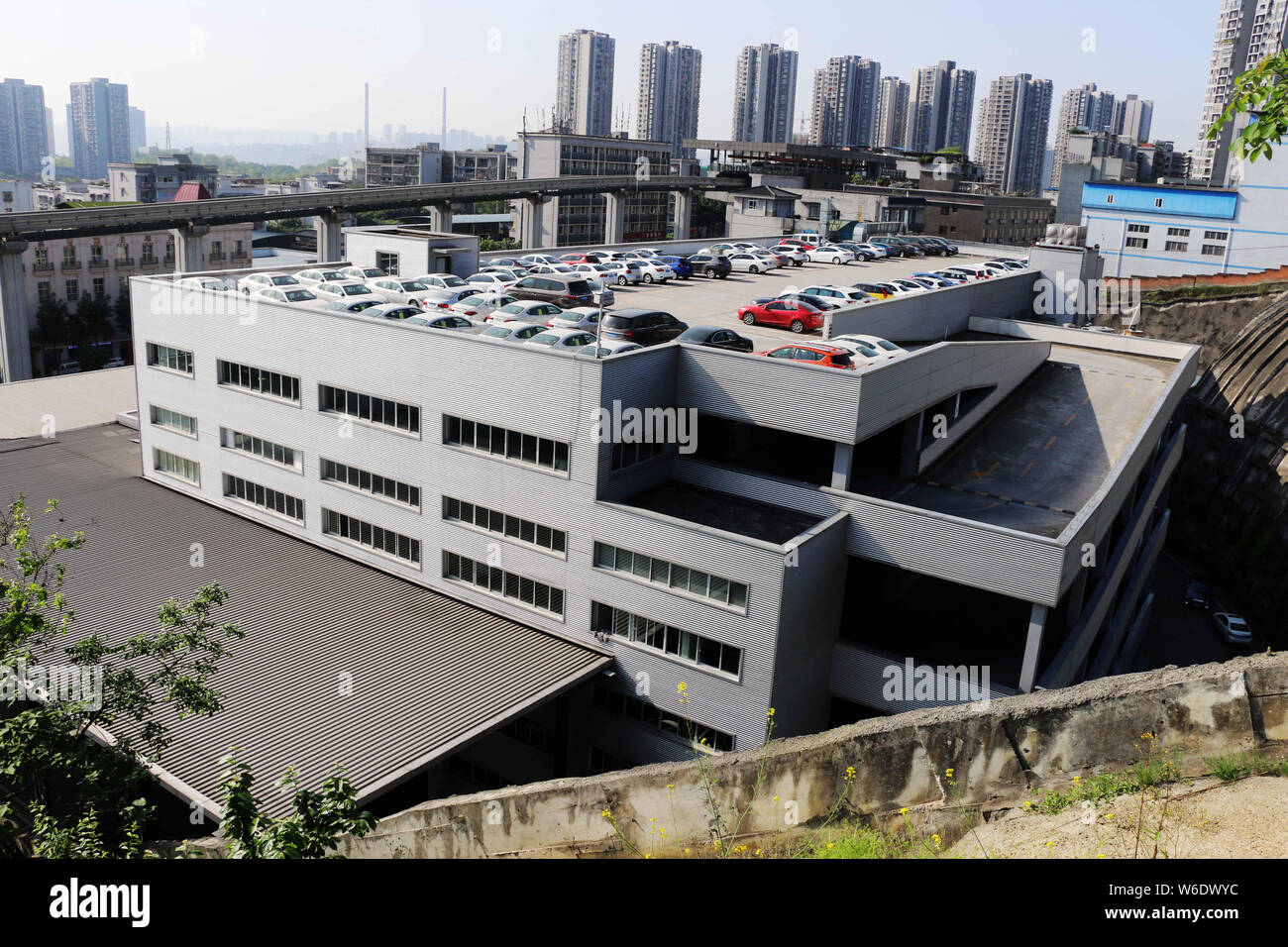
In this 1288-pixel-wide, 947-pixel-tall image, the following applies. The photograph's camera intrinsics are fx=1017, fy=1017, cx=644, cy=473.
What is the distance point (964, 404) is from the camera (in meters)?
37.1

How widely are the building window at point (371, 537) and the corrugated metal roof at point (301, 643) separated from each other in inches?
29.5

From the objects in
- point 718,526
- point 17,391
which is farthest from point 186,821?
point 17,391

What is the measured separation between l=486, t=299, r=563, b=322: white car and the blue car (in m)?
17.9

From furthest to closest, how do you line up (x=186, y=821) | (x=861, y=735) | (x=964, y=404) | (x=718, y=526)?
(x=964, y=404) < (x=718, y=526) < (x=186, y=821) < (x=861, y=735)

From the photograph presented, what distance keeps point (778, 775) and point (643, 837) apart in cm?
→ 174

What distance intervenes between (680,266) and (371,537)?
92.6 feet

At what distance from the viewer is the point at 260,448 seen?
34.8 metres

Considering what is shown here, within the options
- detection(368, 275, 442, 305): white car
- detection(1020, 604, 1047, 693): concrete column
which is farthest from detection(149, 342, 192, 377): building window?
detection(1020, 604, 1047, 693): concrete column

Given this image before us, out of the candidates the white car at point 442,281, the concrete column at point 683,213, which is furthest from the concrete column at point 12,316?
the concrete column at point 683,213

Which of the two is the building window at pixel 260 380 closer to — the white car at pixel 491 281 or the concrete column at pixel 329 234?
the white car at pixel 491 281

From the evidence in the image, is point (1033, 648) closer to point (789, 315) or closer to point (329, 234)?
point (789, 315)

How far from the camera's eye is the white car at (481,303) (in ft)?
126

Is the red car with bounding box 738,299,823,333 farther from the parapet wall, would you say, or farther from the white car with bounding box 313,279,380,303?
the parapet wall
